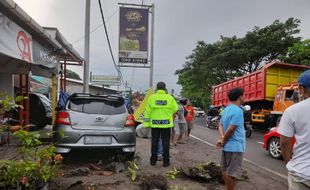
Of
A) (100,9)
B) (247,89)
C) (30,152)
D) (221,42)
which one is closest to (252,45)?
(221,42)

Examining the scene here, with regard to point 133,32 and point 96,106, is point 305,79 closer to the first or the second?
point 96,106

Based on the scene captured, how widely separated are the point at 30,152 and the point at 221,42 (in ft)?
106

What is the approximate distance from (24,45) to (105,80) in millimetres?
42024

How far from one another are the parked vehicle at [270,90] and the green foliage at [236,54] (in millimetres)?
11401

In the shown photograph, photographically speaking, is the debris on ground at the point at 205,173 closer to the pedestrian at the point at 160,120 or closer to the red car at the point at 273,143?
the pedestrian at the point at 160,120

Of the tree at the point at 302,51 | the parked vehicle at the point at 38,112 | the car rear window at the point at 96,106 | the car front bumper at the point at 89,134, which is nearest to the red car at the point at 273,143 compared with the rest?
the car front bumper at the point at 89,134

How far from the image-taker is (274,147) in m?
10.1

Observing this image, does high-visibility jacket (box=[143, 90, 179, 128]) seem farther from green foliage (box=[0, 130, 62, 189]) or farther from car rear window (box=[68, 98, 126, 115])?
green foliage (box=[0, 130, 62, 189])

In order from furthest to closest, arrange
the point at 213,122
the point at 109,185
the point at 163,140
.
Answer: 1. the point at 213,122
2. the point at 163,140
3. the point at 109,185

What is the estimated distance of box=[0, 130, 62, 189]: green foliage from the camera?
3942 millimetres

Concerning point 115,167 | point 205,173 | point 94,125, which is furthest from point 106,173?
point 205,173

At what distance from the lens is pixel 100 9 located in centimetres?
1528

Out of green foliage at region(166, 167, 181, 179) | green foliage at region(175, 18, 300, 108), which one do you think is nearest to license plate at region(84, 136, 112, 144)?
green foliage at region(166, 167, 181, 179)

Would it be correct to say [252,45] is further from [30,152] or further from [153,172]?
[30,152]
